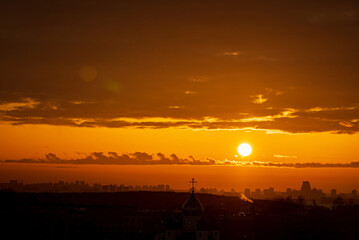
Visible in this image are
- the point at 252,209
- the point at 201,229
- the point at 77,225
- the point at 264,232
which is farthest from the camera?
the point at 252,209

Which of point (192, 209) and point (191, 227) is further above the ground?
point (192, 209)

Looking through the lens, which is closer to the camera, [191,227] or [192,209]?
[191,227]

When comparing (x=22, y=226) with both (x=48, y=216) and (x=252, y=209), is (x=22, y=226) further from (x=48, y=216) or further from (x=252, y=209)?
(x=252, y=209)

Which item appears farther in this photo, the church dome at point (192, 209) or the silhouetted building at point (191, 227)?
the church dome at point (192, 209)

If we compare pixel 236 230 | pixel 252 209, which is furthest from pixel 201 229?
pixel 252 209

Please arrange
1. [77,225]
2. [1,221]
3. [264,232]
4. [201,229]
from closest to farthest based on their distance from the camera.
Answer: [201,229] → [264,232] → [77,225] → [1,221]

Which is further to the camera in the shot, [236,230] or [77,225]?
[77,225]

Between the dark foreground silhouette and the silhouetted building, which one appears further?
the dark foreground silhouette

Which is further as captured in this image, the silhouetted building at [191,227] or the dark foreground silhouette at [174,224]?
the dark foreground silhouette at [174,224]

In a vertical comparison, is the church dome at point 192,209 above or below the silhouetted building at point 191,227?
above

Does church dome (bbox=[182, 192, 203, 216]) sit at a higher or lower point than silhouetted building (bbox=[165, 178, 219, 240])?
higher

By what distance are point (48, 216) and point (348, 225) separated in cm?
7505

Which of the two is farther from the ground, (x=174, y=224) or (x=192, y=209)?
(x=192, y=209)

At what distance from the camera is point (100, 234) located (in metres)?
128
